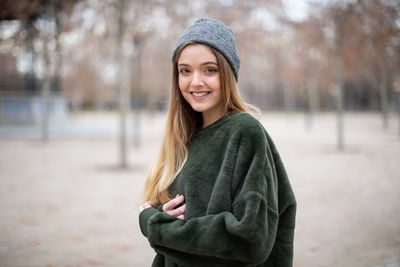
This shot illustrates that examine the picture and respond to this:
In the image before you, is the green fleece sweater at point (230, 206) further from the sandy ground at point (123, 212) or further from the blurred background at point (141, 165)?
the blurred background at point (141, 165)

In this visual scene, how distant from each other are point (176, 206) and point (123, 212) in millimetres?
4249

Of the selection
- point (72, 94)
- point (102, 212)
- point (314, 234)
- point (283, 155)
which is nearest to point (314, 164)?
point (283, 155)

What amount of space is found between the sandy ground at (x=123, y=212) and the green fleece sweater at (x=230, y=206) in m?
1.46

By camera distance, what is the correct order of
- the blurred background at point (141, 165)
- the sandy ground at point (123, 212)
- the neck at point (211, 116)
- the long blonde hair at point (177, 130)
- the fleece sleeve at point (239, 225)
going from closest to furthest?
1. the fleece sleeve at point (239, 225)
2. the long blonde hair at point (177, 130)
3. the neck at point (211, 116)
4. the sandy ground at point (123, 212)
5. the blurred background at point (141, 165)

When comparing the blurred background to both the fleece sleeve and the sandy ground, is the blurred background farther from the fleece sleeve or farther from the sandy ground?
the fleece sleeve

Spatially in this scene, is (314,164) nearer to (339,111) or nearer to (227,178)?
(339,111)

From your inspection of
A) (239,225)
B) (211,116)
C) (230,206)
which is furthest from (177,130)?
(239,225)

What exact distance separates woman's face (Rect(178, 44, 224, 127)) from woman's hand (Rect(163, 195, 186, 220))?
453mm

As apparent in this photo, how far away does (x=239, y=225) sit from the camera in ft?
3.93

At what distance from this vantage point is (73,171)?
8766 millimetres

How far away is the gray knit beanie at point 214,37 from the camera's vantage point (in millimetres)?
1482

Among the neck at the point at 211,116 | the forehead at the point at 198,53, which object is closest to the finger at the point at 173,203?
the neck at the point at 211,116

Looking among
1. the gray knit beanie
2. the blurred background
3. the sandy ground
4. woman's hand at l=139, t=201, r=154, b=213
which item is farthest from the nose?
the blurred background

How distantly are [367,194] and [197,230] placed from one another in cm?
598
